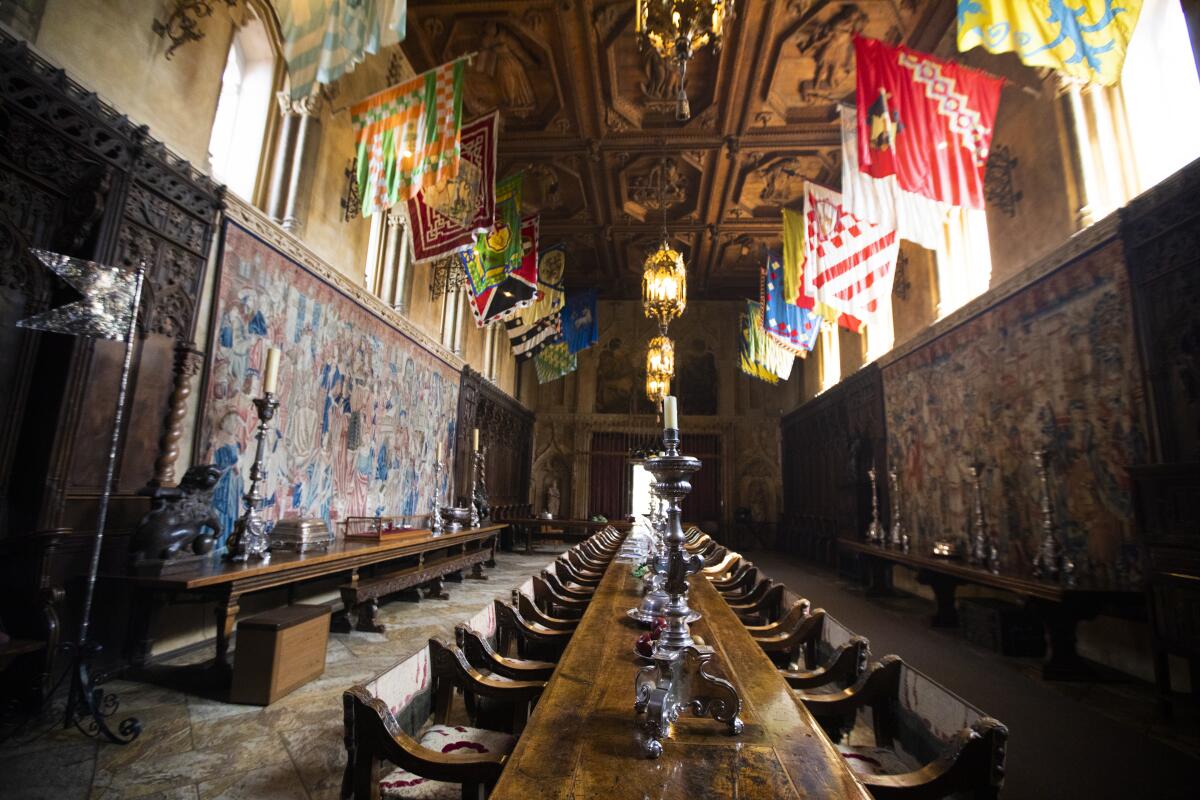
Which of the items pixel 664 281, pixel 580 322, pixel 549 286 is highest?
pixel 549 286

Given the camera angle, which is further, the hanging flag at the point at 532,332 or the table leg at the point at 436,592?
the hanging flag at the point at 532,332

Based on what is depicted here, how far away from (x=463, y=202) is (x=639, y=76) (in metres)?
4.39

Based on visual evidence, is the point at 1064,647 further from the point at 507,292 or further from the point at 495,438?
the point at 495,438

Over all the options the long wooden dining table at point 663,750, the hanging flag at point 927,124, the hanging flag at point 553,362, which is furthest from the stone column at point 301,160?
the hanging flag at point 553,362

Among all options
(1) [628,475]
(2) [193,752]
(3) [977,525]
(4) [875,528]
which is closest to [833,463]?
(4) [875,528]

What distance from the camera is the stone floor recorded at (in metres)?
2.36

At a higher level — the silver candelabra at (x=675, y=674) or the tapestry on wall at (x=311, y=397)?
the tapestry on wall at (x=311, y=397)

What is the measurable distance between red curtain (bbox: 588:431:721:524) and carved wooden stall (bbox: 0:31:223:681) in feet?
49.1

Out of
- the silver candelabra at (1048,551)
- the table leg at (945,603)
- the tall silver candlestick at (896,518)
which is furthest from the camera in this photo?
the tall silver candlestick at (896,518)

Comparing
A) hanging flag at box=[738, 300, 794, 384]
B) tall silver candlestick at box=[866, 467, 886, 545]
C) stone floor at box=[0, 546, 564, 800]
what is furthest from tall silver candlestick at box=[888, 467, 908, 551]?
stone floor at box=[0, 546, 564, 800]

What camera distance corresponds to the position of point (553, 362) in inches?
543

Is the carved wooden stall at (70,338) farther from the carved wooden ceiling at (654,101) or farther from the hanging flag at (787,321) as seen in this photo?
the hanging flag at (787,321)

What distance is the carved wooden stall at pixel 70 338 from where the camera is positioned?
3.34m

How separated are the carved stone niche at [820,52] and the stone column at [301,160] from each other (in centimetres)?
669
